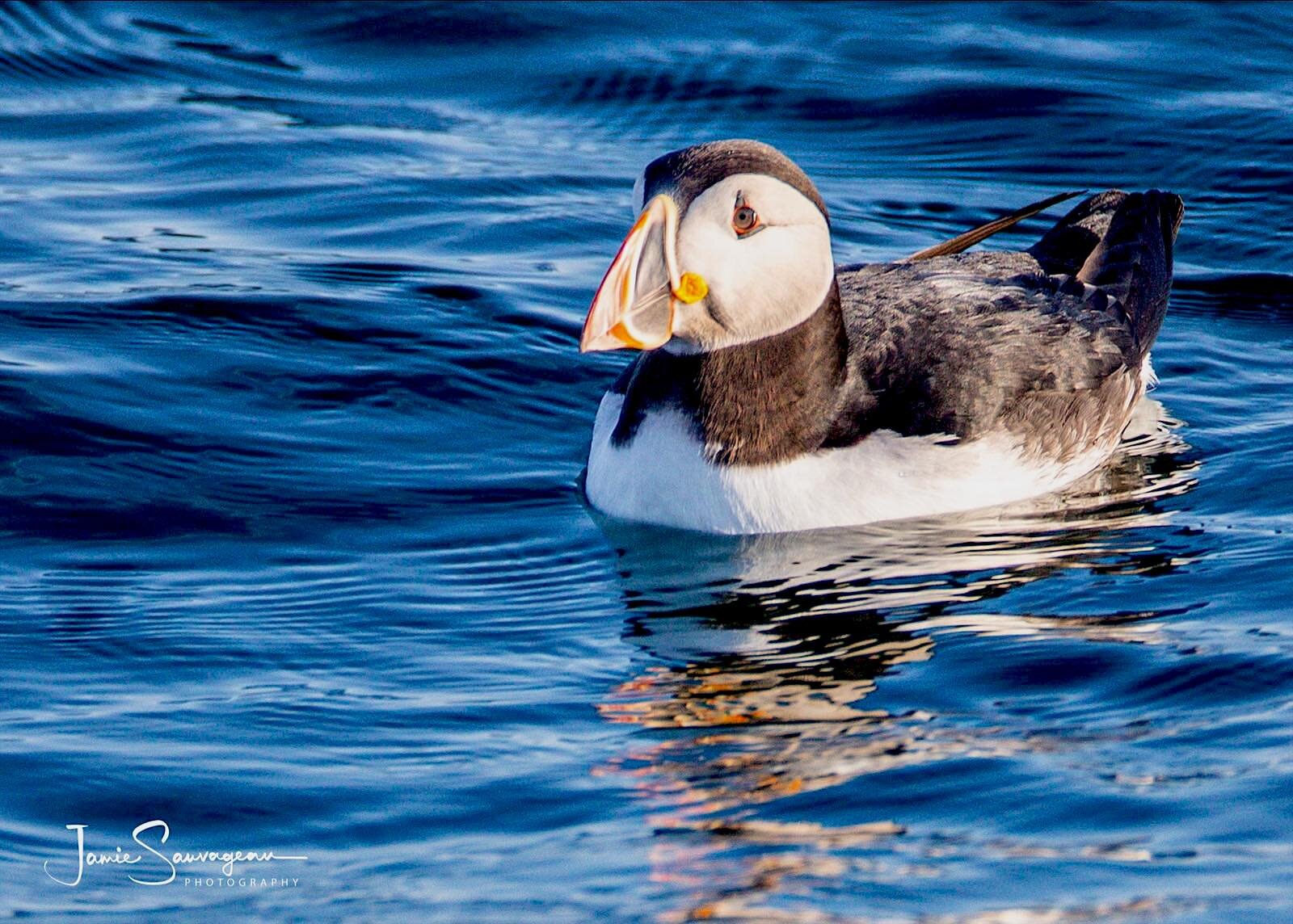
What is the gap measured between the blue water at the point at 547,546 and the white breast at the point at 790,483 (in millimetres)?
100

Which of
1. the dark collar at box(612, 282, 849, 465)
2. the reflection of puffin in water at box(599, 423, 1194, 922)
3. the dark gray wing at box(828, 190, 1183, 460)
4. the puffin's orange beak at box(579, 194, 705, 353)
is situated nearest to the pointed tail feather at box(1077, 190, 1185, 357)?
the dark gray wing at box(828, 190, 1183, 460)

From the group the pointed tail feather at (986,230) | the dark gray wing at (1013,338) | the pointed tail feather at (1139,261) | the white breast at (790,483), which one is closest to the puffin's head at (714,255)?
the white breast at (790,483)

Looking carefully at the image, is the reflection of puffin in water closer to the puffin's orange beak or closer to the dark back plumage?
the dark back plumage

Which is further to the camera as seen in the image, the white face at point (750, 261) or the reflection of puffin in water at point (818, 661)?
the white face at point (750, 261)

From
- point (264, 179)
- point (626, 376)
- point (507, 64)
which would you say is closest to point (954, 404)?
point (626, 376)

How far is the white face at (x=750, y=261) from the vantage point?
6359 millimetres

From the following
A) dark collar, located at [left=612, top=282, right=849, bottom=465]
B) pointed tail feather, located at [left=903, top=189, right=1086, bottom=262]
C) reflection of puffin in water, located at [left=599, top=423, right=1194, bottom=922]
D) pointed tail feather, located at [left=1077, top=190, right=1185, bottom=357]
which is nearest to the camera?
reflection of puffin in water, located at [left=599, top=423, right=1194, bottom=922]

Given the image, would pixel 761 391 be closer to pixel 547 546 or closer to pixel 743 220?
pixel 743 220

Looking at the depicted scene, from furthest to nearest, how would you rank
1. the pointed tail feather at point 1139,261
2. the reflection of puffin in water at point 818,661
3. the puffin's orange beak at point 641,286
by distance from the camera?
the pointed tail feather at point 1139,261 → the puffin's orange beak at point 641,286 → the reflection of puffin in water at point 818,661

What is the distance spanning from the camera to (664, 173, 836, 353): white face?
20.9 ft

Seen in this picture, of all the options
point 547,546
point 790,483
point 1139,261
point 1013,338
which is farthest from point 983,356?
point 547,546

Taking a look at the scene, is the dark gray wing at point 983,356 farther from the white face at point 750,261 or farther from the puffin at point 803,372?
the white face at point 750,261

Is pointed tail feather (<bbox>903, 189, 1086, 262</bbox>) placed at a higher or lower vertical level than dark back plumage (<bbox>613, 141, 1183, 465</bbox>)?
higher

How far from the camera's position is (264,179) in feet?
36.0
